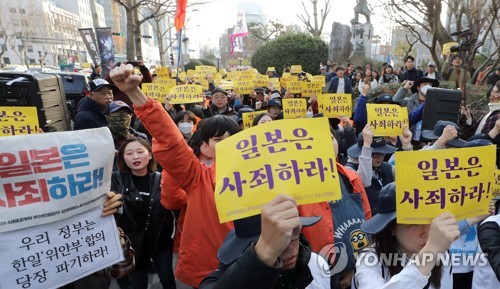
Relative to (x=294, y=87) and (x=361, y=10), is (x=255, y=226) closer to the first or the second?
(x=294, y=87)

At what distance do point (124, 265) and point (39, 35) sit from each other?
63751 millimetres

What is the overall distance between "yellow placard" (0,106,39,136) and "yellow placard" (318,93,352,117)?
3567 mm

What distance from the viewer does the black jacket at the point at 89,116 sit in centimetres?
449

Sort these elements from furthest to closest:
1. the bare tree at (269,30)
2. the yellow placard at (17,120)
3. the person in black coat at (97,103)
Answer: the bare tree at (269,30), the person in black coat at (97,103), the yellow placard at (17,120)

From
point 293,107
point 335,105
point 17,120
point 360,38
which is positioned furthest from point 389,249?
point 360,38

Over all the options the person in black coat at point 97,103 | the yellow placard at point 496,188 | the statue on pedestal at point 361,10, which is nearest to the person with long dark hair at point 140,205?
the person in black coat at point 97,103

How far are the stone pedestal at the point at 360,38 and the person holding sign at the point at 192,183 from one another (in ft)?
73.9

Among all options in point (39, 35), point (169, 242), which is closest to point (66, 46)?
point (39, 35)

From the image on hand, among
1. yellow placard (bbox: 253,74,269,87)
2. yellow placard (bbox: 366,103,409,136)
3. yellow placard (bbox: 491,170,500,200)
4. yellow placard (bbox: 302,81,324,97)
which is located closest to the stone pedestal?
yellow placard (bbox: 253,74,269,87)

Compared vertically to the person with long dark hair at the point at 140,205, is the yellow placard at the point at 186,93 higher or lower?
higher

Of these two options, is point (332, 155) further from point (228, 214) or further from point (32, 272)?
point (32, 272)

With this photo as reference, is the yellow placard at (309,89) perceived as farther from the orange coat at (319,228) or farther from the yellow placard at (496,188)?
the orange coat at (319,228)

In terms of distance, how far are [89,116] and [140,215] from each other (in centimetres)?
220

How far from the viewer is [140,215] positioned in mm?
2885
